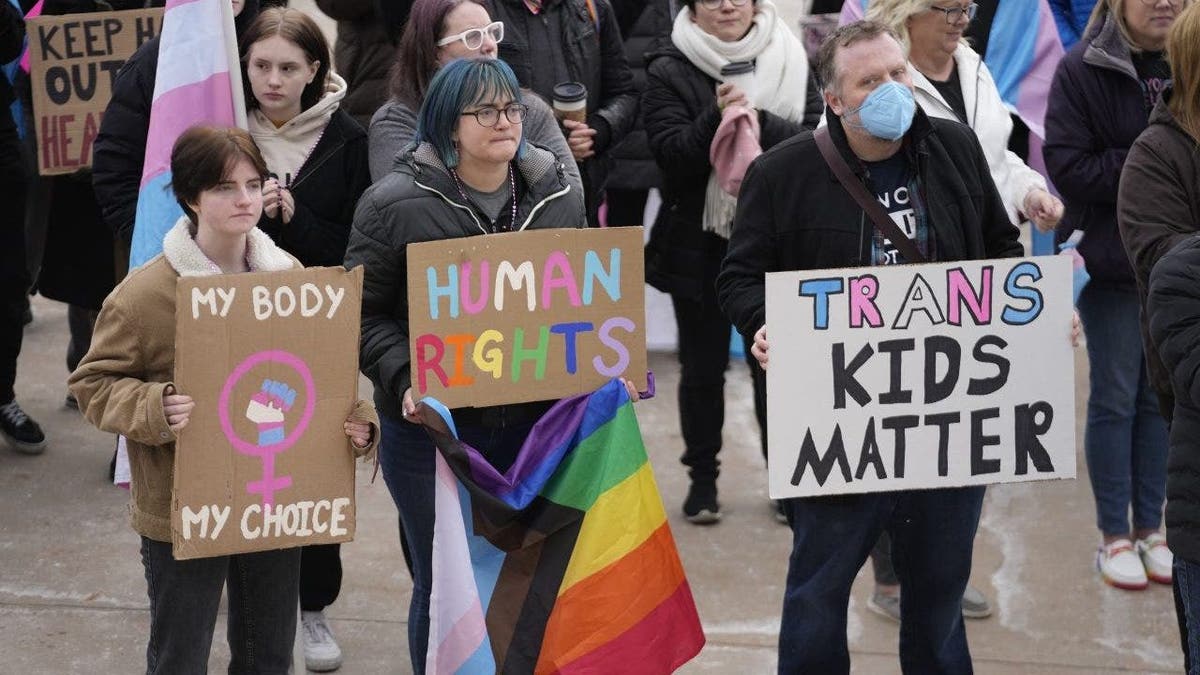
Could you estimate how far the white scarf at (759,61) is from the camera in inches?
232

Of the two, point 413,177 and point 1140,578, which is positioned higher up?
point 413,177

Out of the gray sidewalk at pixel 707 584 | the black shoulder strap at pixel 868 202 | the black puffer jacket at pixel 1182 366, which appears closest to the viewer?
the black puffer jacket at pixel 1182 366

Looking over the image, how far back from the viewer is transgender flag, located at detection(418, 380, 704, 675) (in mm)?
4258

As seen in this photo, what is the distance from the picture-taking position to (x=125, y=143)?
17.0 feet

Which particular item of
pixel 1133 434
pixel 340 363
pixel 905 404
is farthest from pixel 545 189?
pixel 1133 434

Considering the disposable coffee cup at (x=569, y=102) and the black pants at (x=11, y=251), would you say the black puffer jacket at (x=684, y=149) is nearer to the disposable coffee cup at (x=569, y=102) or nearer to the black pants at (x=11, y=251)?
the disposable coffee cup at (x=569, y=102)

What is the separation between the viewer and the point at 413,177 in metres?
4.31

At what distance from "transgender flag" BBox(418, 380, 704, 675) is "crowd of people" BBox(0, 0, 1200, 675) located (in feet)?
0.63

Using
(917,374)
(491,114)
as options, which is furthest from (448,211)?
(917,374)

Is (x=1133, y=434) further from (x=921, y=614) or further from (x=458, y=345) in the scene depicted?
(x=458, y=345)

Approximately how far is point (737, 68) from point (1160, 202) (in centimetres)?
198

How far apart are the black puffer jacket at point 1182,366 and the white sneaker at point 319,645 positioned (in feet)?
8.32

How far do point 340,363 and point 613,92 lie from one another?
2.37 m

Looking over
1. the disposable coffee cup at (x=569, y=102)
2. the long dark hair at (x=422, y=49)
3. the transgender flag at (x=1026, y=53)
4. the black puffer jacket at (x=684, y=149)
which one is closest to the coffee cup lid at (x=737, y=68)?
the black puffer jacket at (x=684, y=149)
